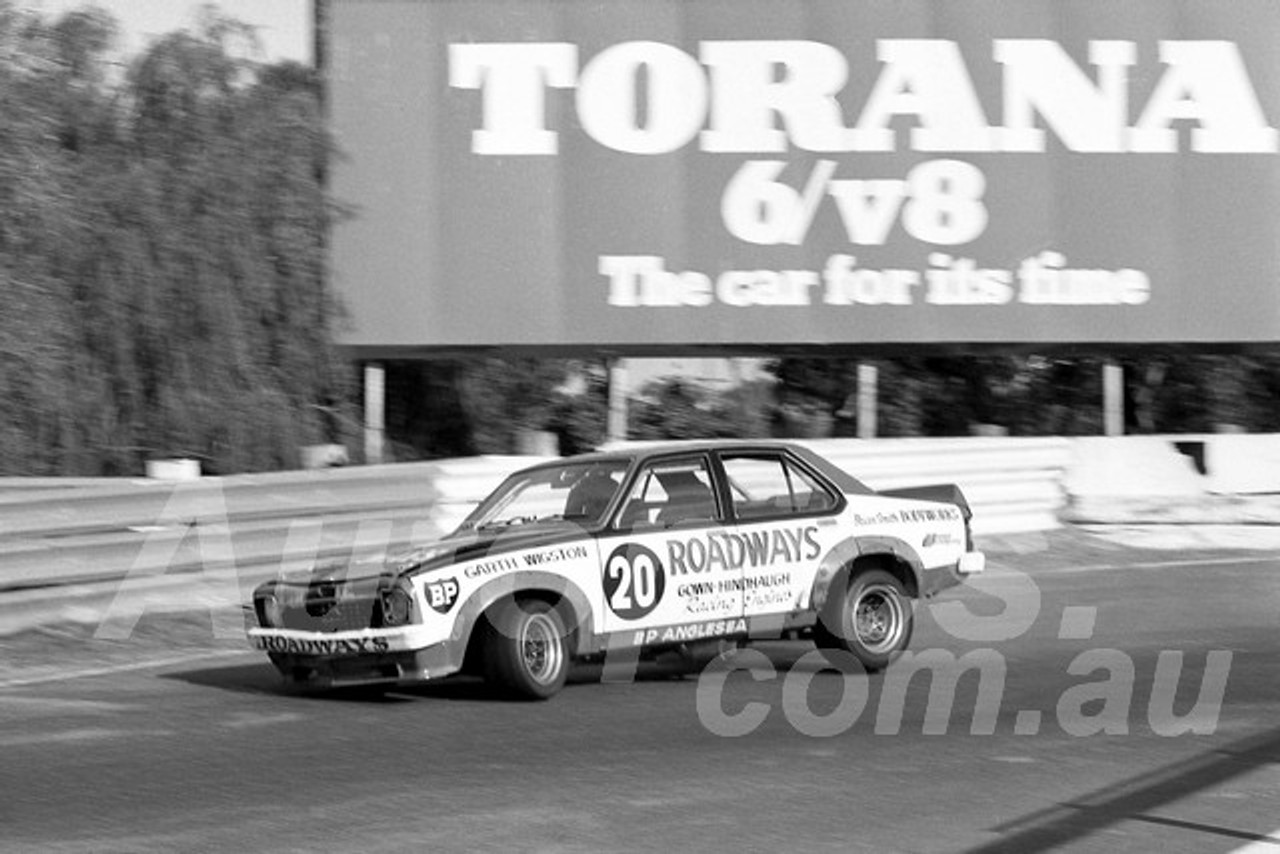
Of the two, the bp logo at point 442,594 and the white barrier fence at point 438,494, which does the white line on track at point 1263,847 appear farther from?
the white barrier fence at point 438,494

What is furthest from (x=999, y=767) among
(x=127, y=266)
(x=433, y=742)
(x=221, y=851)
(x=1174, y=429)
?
(x=1174, y=429)

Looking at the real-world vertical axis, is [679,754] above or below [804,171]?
below

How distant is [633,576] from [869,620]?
1665 millimetres

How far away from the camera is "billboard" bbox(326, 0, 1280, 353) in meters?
21.3

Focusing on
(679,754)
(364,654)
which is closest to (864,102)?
(364,654)

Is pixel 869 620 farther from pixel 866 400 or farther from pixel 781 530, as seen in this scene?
pixel 866 400

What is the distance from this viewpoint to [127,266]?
61.4ft

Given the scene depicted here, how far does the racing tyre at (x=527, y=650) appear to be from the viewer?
34.2 ft

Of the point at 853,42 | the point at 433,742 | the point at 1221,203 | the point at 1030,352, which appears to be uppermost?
the point at 853,42

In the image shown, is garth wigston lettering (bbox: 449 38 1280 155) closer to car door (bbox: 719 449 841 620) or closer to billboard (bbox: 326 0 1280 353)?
billboard (bbox: 326 0 1280 353)

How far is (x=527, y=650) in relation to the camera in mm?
10602

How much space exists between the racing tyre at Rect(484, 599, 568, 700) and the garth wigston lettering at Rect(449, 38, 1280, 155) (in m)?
11.4

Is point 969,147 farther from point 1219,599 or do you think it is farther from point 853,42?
point 1219,599

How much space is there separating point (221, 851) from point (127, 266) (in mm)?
12490
